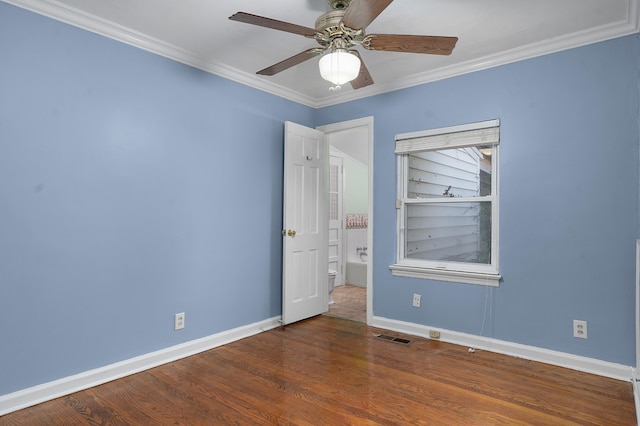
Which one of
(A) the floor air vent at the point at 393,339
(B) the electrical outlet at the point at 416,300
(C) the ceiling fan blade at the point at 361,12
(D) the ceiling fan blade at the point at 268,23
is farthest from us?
(B) the electrical outlet at the point at 416,300

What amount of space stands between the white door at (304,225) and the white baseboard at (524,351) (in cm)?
87

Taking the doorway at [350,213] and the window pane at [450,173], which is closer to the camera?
the window pane at [450,173]

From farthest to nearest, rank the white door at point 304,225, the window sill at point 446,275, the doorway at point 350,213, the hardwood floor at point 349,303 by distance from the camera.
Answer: the doorway at point 350,213 → the hardwood floor at point 349,303 → the white door at point 304,225 → the window sill at point 446,275

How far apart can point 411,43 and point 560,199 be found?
69.3 inches

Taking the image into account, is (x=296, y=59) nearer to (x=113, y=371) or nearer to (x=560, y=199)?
(x=560, y=199)

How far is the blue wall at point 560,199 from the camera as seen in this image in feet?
8.89

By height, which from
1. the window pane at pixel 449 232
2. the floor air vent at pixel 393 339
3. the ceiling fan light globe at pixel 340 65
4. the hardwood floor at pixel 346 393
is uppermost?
the ceiling fan light globe at pixel 340 65

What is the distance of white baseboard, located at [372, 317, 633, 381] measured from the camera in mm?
2713

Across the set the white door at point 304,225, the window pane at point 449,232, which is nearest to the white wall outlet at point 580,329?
the window pane at point 449,232

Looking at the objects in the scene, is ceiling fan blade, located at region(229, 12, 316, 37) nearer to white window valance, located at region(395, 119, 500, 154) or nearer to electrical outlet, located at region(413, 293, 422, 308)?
white window valance, located at region(395, 119, 500, 154)

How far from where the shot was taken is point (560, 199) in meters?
2.95

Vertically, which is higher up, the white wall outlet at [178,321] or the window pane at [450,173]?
the window pane at [450,173]

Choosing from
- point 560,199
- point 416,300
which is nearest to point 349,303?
point 416,300

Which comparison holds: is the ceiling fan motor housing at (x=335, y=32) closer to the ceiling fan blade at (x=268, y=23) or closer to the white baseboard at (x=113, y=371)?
the ceiling fan blade at (x=268, y=23)
